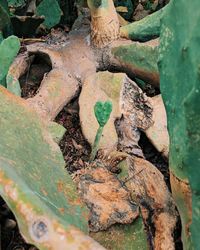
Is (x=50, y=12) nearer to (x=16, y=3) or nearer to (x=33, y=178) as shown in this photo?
(x=16, y=3)

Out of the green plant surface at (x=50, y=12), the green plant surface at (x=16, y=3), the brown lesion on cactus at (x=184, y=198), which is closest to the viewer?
the brown lesion on cactus at (x=184, y=198)

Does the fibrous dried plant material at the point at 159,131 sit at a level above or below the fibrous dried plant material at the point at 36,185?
below

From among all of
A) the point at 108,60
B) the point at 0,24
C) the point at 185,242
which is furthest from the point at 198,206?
the point at 0,24

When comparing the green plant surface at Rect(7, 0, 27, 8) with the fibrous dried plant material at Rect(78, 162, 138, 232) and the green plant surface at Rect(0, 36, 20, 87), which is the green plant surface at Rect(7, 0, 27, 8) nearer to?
the green plant surface at Rect(0, 36, 20, 87)

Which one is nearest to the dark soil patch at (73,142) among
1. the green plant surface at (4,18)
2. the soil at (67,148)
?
the soil at (67,148)

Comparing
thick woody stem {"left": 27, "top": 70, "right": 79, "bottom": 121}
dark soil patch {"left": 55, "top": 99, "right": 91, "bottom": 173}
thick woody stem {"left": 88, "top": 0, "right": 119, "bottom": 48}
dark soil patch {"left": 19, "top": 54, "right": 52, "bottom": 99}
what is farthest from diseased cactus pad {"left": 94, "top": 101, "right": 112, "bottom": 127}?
thick woody stem {"left": 88, "top": 0, "right": 119, "bottom": 48}

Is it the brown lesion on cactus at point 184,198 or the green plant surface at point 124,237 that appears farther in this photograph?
the green plant surface at point 124,237

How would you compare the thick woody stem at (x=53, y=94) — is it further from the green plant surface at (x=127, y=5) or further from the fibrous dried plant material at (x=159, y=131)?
the green plant surface at (x=127, y=5)
